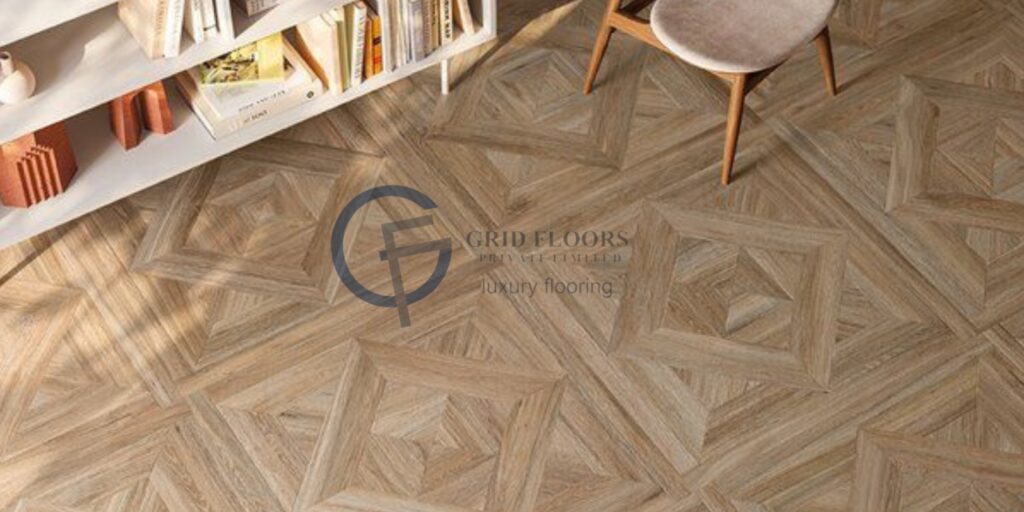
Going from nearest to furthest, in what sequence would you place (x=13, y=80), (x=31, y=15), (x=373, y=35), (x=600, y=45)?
(x=31, y=15), (x=13, y=80), (x=373, y=35), (x=600, y=45)

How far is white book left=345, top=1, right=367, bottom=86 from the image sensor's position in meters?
2.92

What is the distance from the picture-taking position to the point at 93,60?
8.96 feet

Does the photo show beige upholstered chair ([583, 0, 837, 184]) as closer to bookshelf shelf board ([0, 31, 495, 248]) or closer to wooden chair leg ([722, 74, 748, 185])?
wooden chair leg ([722, 74, 748, 185])

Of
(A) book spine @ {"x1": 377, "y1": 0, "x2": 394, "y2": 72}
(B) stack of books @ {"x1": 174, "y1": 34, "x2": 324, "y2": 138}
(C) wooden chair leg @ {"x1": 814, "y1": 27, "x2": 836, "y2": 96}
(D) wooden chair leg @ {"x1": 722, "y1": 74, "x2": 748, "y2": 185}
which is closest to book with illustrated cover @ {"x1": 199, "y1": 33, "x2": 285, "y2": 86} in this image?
(B) stack of books @ {"x1": 174, "y1": 34, "x2": 324, "y2": 138}

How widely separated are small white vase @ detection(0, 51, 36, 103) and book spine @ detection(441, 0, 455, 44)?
84cm

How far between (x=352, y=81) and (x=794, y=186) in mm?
933

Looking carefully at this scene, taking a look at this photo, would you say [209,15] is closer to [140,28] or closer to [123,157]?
[140,28]

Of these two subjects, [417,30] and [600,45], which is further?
[600,45]

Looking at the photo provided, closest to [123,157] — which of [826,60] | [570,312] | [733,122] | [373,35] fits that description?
[373,35]

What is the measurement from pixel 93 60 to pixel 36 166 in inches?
8.8

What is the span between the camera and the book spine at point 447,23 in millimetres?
3051

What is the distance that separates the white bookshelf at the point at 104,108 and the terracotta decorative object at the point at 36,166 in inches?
1.0
